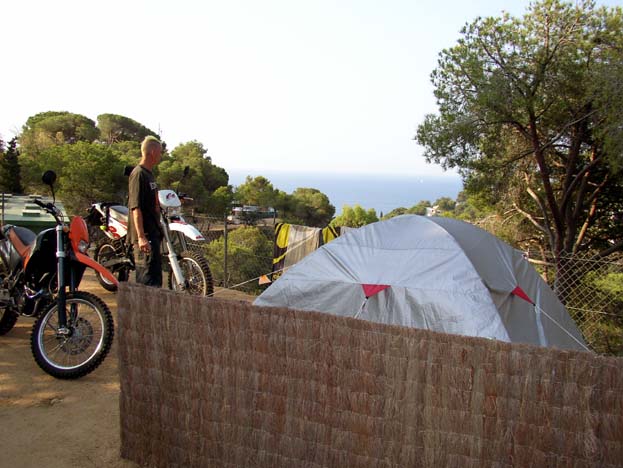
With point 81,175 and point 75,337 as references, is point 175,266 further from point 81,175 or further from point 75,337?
point 81,175

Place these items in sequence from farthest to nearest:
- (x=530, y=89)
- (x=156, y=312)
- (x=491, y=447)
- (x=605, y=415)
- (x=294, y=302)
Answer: (x=530, y=89), (x=294, y=302), (x=156, y=312), (x=491, y=447), (x=605, y=415)

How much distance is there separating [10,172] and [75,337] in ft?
43.6

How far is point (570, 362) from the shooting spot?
2.04 metres

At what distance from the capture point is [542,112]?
12.3m

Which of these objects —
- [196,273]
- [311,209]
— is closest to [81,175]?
[196,273]

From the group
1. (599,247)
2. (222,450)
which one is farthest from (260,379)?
(599,247)

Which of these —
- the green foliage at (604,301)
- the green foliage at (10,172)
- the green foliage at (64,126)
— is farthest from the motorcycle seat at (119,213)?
the green foliage at (64,126)

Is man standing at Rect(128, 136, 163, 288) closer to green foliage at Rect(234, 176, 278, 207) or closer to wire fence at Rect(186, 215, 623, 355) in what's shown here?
Answer: wire fence at Rect(186, 215, 623, 355)

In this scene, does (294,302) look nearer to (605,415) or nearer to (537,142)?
(605,415)

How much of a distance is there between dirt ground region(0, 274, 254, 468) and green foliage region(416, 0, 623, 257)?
31.9 ft

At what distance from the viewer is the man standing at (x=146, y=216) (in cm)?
437

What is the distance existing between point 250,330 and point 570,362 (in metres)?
1.38

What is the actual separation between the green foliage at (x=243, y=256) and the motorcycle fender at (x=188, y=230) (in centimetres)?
756

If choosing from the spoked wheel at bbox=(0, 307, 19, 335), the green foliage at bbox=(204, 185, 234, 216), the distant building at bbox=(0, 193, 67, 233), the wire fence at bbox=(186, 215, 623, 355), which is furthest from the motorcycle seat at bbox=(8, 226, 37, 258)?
the green foliage at bbox=(204, 185, 234, 216)
